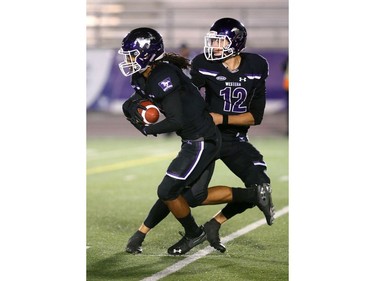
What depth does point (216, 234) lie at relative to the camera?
3889mm

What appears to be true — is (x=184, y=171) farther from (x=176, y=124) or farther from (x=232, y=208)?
(x=232, y=208)

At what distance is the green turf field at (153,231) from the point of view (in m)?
3.54

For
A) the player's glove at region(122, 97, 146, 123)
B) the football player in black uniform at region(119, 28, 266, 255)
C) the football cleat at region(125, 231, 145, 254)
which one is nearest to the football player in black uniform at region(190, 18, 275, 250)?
the football player in black uniform at region(119, 28, 266, 255)

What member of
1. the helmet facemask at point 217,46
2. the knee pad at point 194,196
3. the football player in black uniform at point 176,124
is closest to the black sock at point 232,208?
the football player in black uniform at point 176,124

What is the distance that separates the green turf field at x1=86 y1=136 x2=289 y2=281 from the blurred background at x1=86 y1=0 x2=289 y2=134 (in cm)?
284

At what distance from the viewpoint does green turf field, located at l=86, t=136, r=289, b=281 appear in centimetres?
354

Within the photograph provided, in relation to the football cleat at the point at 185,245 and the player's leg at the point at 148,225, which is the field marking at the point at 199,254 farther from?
the player's leg at the point at 148,225

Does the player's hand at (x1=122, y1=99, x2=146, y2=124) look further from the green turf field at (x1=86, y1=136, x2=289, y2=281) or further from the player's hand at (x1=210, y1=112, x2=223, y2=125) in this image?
the green turf field at (x1=86, y1=136, x2=289, y2=281)

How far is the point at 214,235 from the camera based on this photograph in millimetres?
3879

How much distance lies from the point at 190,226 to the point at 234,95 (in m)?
0.56

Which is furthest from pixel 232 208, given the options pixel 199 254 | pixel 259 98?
pixel 259 98
